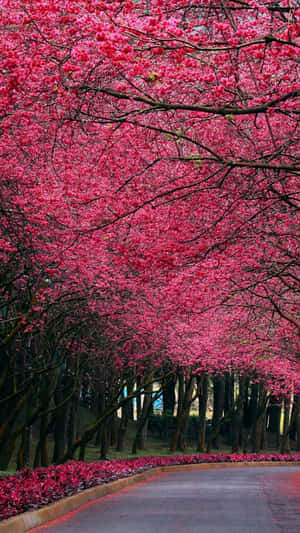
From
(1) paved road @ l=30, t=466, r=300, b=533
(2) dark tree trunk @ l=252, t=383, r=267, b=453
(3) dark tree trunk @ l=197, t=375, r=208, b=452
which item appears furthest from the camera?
(2) dark tree trunk @ l=252, t=383, r=267, b=453

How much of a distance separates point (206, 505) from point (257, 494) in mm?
3838

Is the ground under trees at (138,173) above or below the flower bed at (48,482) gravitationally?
above

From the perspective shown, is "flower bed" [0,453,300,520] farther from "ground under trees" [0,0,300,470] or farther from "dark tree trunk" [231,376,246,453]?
"dark tree trunk" [231,376,246,453]

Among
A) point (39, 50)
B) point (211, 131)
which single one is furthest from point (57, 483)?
point (39, 50)

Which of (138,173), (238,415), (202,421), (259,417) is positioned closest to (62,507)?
(138,173)

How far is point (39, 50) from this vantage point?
10.9 metres

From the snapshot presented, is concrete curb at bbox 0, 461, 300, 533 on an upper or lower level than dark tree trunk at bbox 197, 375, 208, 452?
lower

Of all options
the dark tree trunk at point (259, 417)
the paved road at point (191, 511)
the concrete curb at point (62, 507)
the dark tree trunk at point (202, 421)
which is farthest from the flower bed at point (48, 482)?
the dark tree trunk at point (259, 417)

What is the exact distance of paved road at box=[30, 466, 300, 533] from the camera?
1290cm

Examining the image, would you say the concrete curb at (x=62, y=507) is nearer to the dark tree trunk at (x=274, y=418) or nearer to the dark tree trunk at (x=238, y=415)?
the dark tree trunk at (x=238, y=415)

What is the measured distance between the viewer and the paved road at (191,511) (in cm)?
1290

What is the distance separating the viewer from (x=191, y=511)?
16000mm

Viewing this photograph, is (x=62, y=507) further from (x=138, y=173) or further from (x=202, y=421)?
(x=202, y=421)

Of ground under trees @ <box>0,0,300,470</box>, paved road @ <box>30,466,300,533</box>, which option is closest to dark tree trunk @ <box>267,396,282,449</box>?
ground under trees @ <box>0,0,300,470</box>
